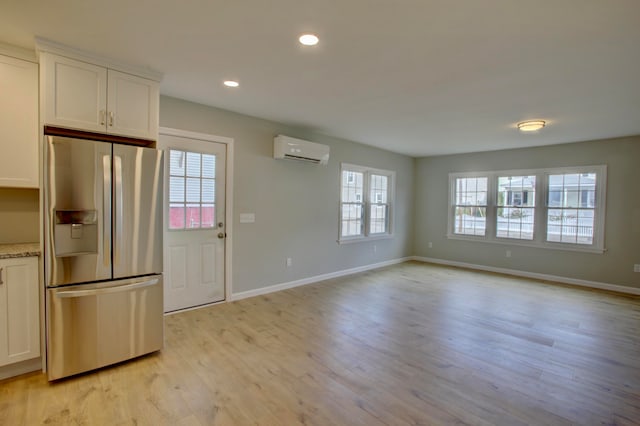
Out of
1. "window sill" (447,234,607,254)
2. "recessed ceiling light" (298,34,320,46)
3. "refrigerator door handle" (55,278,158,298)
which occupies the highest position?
"recessed ceiling light" (298,34,320,46)

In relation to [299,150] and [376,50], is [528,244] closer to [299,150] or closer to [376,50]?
[299,150]

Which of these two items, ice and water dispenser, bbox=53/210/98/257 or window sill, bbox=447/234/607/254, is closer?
ice and water dispenser, bbox=53/210/98/257

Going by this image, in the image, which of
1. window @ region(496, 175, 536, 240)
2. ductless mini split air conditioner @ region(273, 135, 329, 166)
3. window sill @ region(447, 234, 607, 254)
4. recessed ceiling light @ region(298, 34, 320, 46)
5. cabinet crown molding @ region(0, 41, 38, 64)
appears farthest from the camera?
window @ region(496, 175, 536, 240)

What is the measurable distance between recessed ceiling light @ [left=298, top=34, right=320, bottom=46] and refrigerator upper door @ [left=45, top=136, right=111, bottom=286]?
69.0 inches

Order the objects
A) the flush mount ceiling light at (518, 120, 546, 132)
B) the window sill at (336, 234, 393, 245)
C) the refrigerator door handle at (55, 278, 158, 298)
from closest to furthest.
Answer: the refrigerator door handle at (55, 278, 158, 298), the flush mount ceiling light at (518, 120, 546, 132), the window sill at (336, 234, 393, 245)

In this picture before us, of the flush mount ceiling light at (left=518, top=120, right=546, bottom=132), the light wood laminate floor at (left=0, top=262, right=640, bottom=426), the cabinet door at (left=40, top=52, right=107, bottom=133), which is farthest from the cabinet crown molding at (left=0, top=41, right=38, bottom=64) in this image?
the flush mount ceiling light at (left=518, top=120, right=546, bottom=132)

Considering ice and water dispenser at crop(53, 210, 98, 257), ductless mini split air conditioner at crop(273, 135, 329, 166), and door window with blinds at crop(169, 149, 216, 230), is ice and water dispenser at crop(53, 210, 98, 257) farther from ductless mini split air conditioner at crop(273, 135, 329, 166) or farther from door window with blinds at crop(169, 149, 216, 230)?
ductless mini split air conditioner at crop(273, 135, 329, 166)

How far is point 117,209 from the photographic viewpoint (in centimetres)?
258

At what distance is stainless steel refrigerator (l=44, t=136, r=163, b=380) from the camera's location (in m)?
2.35

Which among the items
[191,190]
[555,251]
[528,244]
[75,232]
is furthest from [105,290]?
[555,251]

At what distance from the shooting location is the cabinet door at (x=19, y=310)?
2322 mm

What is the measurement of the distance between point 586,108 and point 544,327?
260 centimetres

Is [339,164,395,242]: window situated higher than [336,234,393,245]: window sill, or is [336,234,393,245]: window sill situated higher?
[339,164,395,242]: window

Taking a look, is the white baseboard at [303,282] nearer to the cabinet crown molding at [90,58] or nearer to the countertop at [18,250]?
the countertop at [18,250]
